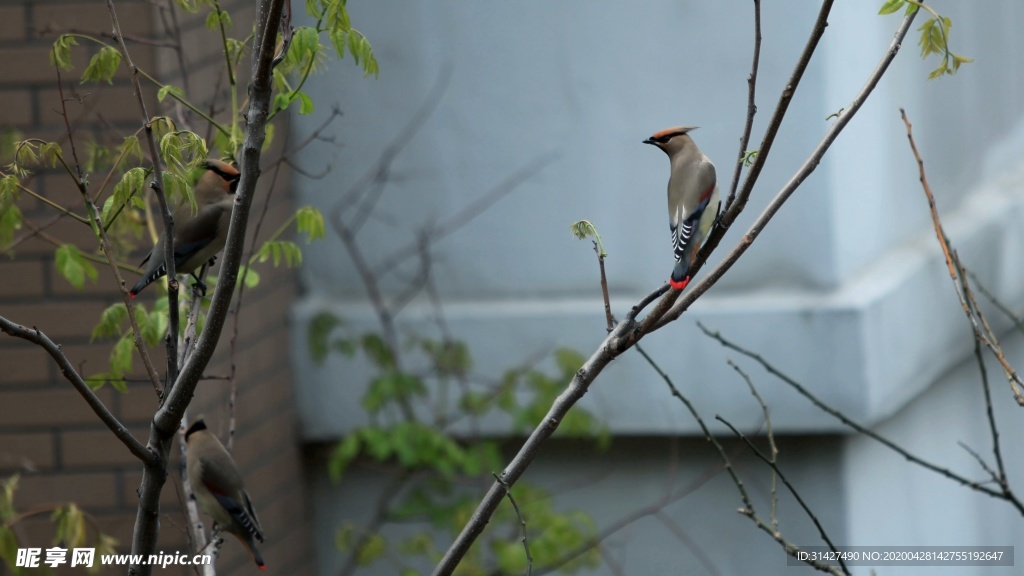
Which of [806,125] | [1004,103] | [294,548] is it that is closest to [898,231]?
[806,125]

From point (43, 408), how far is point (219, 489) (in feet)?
3.41

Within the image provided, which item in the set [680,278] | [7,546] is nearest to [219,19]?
[680,278]

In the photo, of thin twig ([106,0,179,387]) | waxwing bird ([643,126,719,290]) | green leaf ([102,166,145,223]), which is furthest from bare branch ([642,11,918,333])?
green leaf ([102,166,145,223])

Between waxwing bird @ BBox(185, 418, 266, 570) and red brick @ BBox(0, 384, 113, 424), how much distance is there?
86 centimetres

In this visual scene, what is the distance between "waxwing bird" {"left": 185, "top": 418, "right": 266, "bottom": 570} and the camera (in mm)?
2641

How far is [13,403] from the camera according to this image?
3.45 meters

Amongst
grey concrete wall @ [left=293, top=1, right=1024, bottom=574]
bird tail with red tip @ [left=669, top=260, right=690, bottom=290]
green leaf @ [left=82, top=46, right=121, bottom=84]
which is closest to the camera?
bird tail with red tip @ [left=669, top=260, right=690, bottom=290]

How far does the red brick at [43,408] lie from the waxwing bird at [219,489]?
0.86 metres

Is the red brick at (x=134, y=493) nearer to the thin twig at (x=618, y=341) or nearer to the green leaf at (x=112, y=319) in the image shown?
the green leaf at (x=112, y=319)

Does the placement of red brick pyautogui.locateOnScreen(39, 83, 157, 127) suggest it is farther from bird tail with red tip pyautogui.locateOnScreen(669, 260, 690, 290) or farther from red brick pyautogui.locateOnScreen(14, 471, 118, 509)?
bird tail with red tip pyautogui.locateOnScreen(669, 260, 690, 290)

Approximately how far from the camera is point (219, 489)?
2703 mm

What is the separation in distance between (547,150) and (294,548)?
171 centimetres

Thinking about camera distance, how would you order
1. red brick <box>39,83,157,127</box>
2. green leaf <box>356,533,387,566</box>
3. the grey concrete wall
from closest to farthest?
red brick <box>39,83,157,127</box>, the grey concrete wall, green leaf <box>356,533,387,566</box>

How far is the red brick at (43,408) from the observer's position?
3439 mm
